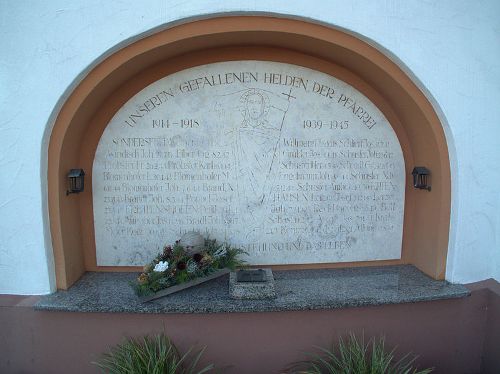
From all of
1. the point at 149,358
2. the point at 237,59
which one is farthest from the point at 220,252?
the point at 237,59

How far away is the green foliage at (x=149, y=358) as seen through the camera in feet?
8.46

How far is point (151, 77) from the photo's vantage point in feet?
10.6

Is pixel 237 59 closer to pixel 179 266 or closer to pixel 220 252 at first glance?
pixel 220 252

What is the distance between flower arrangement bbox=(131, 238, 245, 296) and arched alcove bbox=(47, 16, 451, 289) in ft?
2.63

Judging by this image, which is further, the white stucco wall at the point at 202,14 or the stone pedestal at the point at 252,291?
the stone pedestal at the point at 252,291

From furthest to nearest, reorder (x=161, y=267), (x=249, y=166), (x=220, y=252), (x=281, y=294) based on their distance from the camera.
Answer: (x=249, y=166)
(x=220, y=252)
(x=281, y=294)
(x=161, y=267)

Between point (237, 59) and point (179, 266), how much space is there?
209 centimetres

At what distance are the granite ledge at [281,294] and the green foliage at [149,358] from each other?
293mm

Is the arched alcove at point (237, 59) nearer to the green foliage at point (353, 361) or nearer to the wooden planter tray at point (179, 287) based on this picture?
the wooden planter tray at point (179, 287)

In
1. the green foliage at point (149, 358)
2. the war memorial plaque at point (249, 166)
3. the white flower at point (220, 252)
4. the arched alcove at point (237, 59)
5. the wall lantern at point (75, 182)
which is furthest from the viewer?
the war memorial plaque at point (249, 166)

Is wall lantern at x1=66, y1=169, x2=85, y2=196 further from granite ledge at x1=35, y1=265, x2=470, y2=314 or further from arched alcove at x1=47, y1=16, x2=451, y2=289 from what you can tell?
granite ledge at x1=35, y1=265, x2=470, y2=314

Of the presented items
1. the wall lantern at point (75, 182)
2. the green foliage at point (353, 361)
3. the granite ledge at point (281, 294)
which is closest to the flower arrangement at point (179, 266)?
the granite ledge at point (281, 294)

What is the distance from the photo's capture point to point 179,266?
9.81ft

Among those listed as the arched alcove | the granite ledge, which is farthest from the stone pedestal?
the arched alcove
